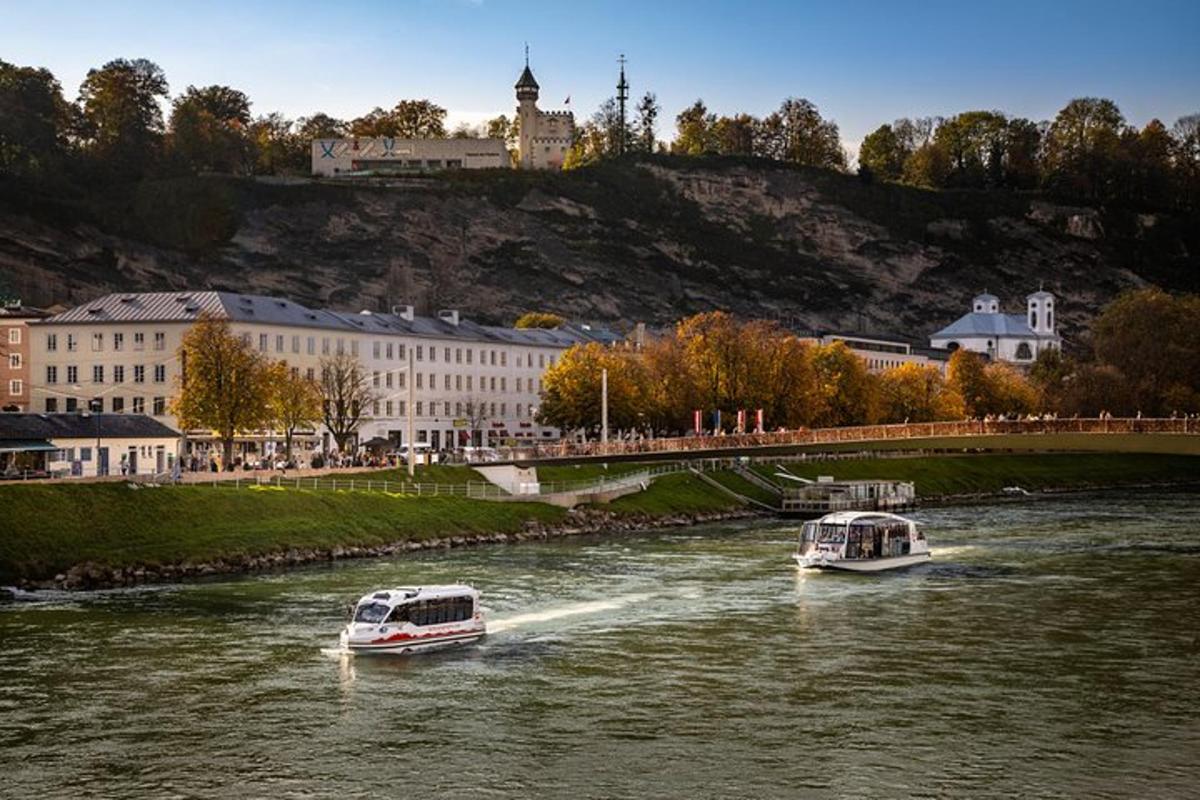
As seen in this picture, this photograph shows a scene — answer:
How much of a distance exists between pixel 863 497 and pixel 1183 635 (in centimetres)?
Result: 6763

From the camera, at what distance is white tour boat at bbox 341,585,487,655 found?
53.8m

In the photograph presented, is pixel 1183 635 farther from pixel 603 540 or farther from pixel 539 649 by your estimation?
pixel 603 540

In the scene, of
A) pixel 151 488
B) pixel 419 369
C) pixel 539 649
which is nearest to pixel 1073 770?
pixel 539 649

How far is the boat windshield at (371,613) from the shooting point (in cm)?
5441

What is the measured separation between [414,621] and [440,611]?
0.97 metres

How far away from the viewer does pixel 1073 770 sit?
3797 cm

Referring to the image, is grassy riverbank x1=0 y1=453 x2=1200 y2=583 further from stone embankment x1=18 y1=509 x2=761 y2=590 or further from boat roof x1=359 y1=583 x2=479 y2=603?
boat roof x1=359 y1=583 x2=479 y2=603

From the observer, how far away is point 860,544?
8369 centimetres

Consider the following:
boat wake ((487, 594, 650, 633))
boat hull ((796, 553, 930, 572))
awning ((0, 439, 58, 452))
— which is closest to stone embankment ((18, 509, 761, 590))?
boat wake ((487, 594, 650, 633))

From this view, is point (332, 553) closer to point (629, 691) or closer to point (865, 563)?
point (865, 563)

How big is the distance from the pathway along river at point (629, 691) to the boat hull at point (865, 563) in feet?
15.7

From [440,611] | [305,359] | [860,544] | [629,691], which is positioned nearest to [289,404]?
[305,359]

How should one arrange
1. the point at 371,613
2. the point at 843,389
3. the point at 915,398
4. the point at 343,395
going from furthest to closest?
the point at 915,398 → the point at 843,389 → the point at 343,395 → the point at 371,613

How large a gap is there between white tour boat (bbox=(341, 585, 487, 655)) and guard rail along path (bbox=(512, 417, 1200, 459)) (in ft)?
160
